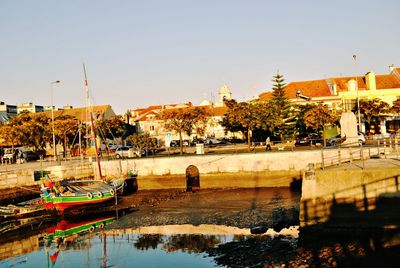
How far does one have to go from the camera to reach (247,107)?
2112 inches

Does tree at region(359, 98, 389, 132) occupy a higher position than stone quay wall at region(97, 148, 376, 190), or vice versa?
tree at region(359, 98, 389, 132)

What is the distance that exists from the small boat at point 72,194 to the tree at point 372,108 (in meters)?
36.8

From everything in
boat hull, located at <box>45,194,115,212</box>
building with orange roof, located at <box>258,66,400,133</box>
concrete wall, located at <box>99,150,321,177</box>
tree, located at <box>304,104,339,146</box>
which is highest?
building with orange roof, located at <box>258,66,400,133</box>

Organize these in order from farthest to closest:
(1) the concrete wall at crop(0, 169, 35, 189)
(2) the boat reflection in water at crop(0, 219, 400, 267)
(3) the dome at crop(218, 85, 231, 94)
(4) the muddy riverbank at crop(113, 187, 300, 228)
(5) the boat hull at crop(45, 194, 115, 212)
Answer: (3) the dome at crop(218, 85, 231, 94) < (1) the concrete wall at crop(0, 169, 35, 189) < (5) the boat hull at crop(45, 194, 115, 212) < (4) the muddy riverbank at crop(113, 187, 300, 228) < (2) the boat reflection in water at crop(0, 219, 400, 267)

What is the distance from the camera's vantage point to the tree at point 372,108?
56.9m

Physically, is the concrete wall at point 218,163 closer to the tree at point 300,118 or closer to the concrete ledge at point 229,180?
the concrete ledge at point 229,180

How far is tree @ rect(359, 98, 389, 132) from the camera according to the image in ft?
187

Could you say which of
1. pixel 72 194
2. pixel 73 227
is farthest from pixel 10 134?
pixel 73 227

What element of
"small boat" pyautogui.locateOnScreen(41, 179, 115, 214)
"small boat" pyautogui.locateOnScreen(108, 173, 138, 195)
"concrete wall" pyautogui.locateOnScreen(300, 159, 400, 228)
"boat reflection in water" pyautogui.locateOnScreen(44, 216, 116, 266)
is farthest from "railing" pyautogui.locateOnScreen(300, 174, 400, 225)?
"small boat" pyautogui.locateOnScreen(108, 173, 138, 195)

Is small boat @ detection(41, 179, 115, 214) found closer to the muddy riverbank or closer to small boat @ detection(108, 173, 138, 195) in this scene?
small boat @ detection(108, 173, 138, 195)

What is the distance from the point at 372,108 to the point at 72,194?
40.6 metres

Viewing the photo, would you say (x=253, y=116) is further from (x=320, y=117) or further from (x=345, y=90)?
(x=345, y=90)

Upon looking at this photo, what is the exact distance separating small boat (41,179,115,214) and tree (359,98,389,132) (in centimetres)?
3685

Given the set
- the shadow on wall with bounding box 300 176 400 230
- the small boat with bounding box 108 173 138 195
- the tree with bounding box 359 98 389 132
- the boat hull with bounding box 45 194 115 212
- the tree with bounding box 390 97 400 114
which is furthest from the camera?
the tree with bounding box 390 97 400 114
